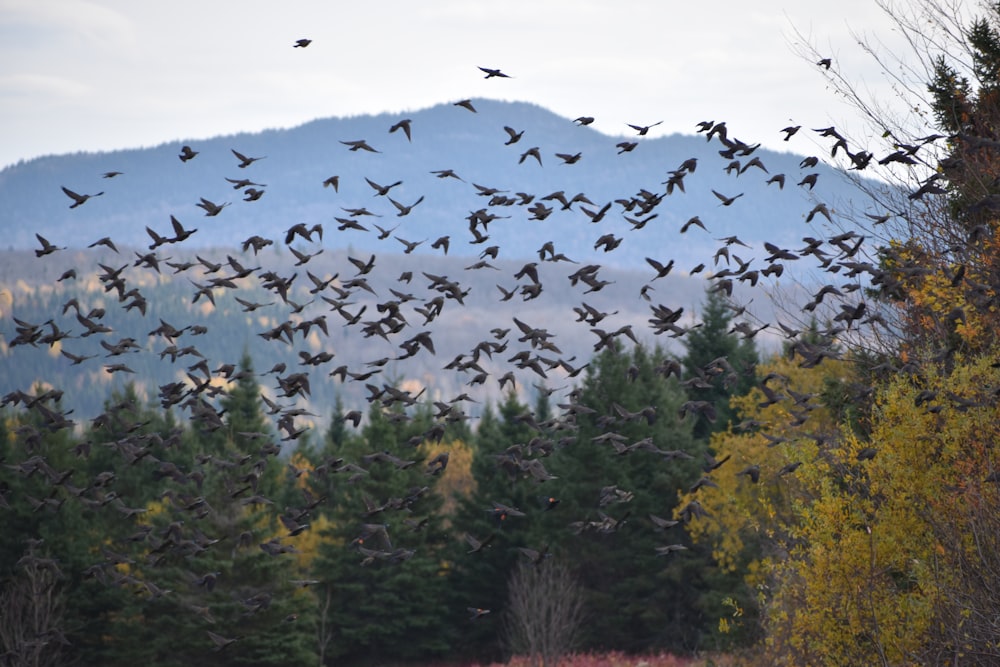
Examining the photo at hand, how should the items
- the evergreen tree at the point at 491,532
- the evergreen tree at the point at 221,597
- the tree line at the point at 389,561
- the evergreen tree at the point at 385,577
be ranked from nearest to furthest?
1. the evergreen tree at the point at 221,597
2. the tree line at the point at 389,561
3. the evergreen tree at the point at 491,532
4. the evergreen tree at the point at 385,577

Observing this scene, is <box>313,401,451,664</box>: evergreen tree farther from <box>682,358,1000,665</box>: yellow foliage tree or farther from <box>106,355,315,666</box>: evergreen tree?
<box>682,358,1000,665</box>: yellow foliage tree

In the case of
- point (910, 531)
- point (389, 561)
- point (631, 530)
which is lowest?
point (389, 561)

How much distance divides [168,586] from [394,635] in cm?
1261

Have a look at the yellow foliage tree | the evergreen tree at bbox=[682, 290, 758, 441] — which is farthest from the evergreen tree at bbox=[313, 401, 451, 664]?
the yellow foliage tree

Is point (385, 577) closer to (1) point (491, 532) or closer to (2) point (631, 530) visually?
(1) point (491, 532)

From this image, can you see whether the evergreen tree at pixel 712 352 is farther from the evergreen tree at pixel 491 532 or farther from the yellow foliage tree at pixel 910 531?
the yellow foliage tree at pixel 910 531

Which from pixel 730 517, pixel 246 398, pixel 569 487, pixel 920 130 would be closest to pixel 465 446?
pixel 246 398

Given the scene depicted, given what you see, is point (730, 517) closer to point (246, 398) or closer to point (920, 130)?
point (920, 130)

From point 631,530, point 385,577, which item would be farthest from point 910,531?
point 385,577

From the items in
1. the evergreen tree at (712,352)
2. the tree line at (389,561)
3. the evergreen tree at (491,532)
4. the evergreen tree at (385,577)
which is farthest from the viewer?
the evergreen tree at (712,352)

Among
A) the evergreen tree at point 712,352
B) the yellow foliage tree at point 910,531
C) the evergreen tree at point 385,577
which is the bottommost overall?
the evergreen tree at point 385,577

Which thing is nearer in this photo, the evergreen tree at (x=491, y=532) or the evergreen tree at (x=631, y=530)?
the evergreen tree at (x=631, y=530)

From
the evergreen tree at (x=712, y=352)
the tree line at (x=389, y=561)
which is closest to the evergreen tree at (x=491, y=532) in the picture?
the tree line at (x=389, y=561)

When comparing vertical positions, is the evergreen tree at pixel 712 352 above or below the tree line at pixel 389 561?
above
